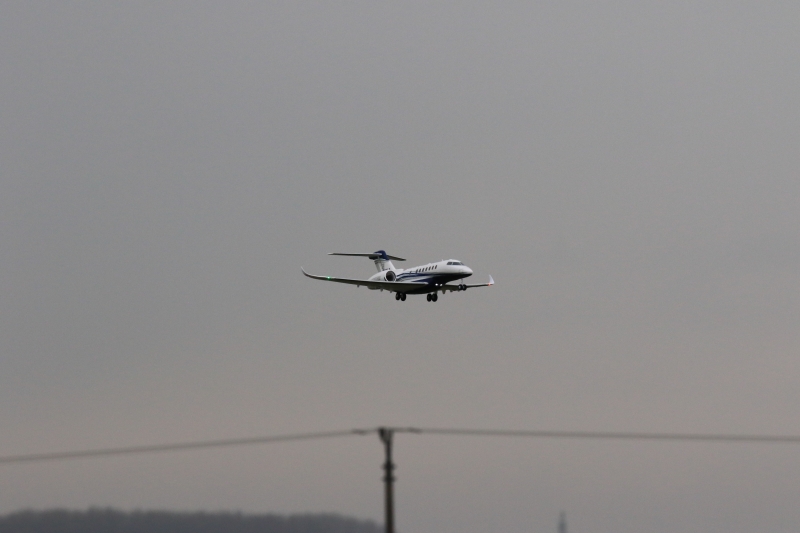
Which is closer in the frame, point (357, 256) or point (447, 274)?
point (447, 274)

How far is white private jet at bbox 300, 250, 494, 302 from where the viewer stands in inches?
4279

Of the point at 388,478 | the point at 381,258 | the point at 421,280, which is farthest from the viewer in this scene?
the point at 381,258

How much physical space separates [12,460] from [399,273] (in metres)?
90.5

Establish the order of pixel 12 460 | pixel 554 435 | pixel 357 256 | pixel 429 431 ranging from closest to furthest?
pixel 554 435 → pixel 429 431 → pixel 12 460 → pixel 357 256

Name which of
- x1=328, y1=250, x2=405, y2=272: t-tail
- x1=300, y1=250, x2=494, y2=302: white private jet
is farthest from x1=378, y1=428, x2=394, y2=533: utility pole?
x1=328, y1=250, x2=405, y2=272: t-tail

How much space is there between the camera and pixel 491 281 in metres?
122

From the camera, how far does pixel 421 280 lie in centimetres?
11169

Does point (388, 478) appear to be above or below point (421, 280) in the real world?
below

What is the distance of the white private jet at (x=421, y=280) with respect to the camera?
357 ft

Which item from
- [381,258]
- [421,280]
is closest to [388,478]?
[421,280]

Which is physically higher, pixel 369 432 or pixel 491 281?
pixel 491 281

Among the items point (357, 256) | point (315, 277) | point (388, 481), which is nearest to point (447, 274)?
point (315, 277)

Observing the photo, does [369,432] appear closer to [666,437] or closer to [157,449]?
[157,449]

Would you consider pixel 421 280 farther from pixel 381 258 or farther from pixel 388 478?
pixel 388 478
